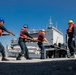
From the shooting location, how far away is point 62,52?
1922 cm

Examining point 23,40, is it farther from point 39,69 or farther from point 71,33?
point 39,69

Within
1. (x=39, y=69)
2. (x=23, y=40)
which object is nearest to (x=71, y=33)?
(x=23, y=40)

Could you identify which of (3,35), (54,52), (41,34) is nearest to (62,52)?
(54,52)

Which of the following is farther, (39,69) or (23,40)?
(23,40)

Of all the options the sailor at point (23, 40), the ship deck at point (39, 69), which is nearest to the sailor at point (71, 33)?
the sailor at point (23, 40)

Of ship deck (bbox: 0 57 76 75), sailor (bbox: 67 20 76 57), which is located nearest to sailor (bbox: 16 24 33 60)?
sailor (bbox: 67 20 76 57)

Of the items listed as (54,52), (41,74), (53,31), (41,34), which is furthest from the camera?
(53,31)

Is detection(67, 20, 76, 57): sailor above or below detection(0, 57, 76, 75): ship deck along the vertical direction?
above

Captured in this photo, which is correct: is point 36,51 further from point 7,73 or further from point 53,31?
point 7,73

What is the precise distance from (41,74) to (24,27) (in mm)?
8541

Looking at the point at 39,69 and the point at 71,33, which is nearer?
the point at 39,69

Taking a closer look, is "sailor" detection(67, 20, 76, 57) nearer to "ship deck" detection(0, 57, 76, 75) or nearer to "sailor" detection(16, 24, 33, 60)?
"sailor" detection(16, 24, 33, 60)

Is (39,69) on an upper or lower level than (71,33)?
lower

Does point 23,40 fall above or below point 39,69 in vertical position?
above
